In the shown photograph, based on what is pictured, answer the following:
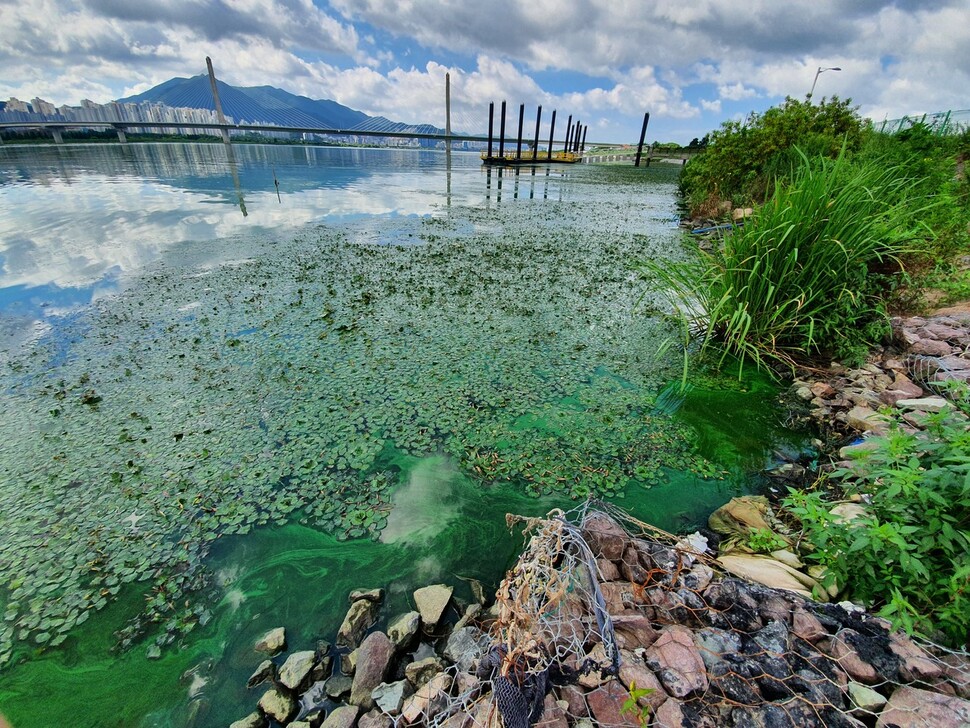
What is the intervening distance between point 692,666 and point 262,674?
1.62 m

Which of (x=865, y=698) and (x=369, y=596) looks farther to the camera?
(x=369, y=596)

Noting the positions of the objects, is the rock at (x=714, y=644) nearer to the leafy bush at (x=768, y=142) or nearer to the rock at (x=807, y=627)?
the rock at (x=807, y=627)

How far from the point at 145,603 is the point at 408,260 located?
582 cm

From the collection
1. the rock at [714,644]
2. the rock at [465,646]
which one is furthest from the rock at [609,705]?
the rock at [465,646]

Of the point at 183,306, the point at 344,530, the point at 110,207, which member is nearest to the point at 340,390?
the point at 344,530

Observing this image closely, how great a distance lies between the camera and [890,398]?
2.84 m

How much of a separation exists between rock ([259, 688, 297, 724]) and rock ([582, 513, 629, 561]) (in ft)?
4.33

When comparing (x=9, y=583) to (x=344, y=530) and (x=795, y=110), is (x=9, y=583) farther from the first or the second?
(x=795, y=110)

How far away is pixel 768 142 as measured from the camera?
9.26 metres

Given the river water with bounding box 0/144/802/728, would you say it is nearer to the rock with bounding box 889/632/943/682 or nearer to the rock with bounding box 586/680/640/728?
the rock with bounding box 586/680/640/728

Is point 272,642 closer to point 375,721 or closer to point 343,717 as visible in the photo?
point 343,717

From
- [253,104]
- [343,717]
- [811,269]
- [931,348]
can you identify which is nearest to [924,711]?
[343,717]

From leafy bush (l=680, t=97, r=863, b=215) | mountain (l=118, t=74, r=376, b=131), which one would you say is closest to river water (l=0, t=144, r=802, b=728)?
leafy bush (l=680, t=97, r=863, b=215)

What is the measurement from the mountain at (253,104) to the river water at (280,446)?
9005 cm
